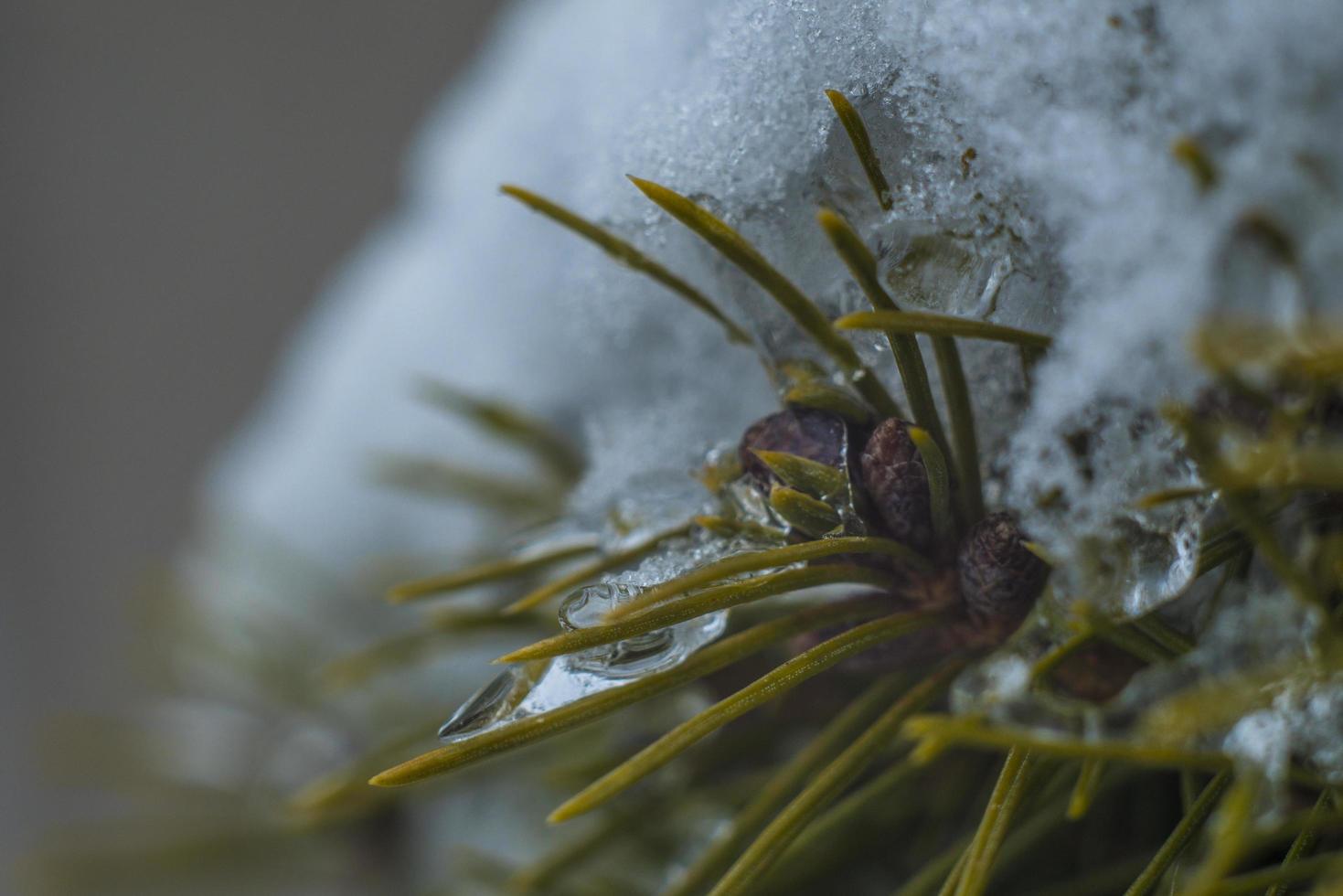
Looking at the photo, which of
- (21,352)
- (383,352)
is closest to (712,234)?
(383,352)

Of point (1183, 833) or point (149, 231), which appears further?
point (149, 231)

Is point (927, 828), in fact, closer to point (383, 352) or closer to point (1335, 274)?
point (1335, 274)

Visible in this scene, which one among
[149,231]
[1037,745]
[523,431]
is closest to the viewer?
[1037,745]

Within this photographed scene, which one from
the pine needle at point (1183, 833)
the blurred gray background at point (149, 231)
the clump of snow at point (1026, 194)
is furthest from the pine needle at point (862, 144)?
the blurred gray background at point (149, 231)

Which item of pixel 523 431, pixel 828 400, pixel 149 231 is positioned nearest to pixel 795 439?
pixel 828 400

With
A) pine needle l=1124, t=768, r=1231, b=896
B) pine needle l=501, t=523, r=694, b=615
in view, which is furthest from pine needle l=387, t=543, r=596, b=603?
pine needle l=1124, t=768, r=1231, b=896

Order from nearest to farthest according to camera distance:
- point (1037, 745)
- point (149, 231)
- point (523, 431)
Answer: point (1037, 745) → point (523, 431) → point (149, 231)

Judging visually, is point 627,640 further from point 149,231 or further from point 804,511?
point 149,231
